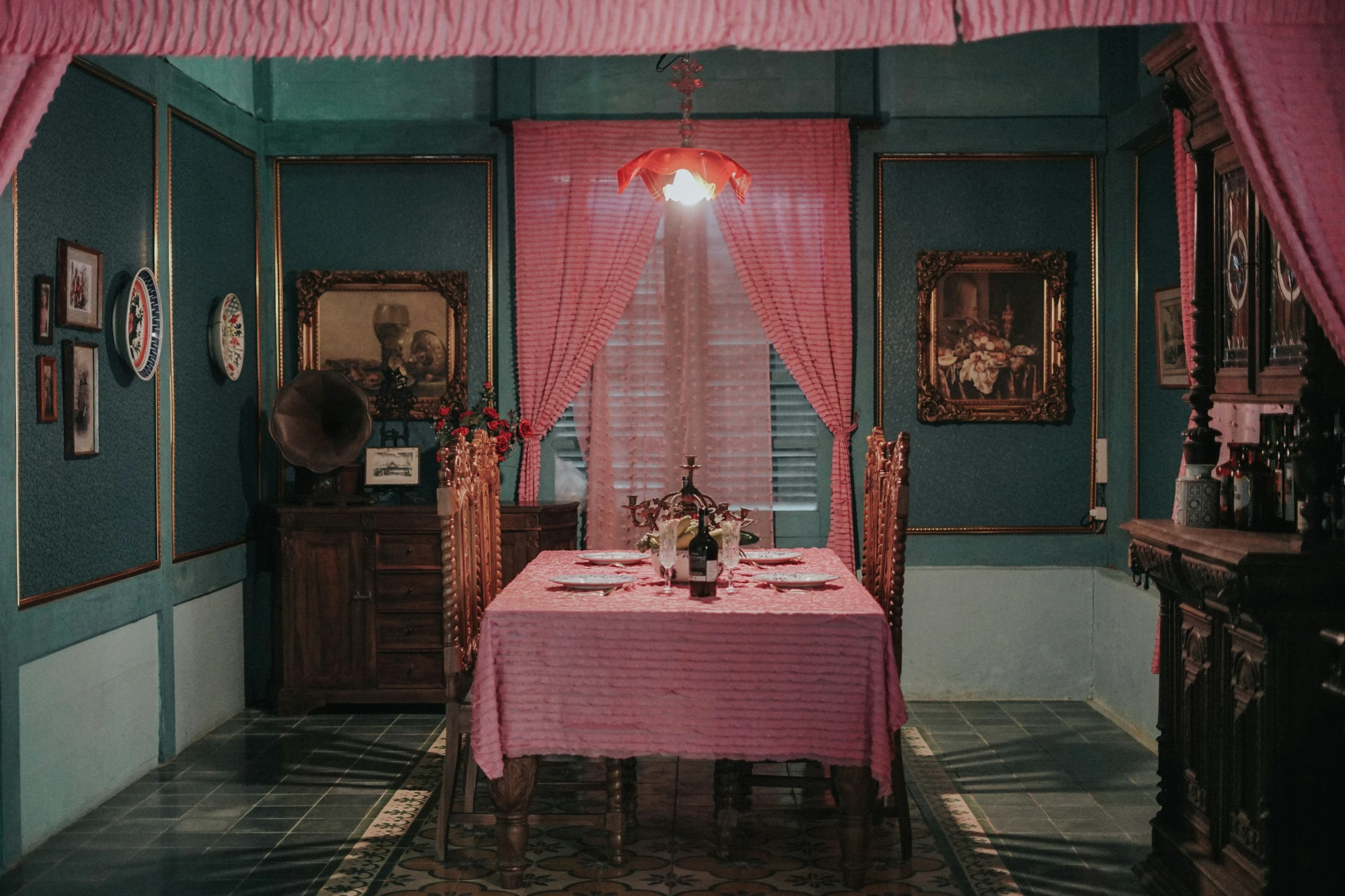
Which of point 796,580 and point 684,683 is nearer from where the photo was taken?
point 684,683

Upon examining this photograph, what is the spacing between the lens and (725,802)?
3893mm

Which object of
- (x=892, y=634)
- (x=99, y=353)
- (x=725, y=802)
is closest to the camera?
(x=725, y=802)

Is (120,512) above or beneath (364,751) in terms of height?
above

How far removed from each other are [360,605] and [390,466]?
29.3 inches

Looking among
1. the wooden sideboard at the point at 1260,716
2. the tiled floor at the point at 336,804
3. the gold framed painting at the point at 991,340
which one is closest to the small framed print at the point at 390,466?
the tiled floor at the point at 336,804

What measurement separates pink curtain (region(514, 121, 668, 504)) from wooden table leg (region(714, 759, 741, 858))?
2389 millimetres

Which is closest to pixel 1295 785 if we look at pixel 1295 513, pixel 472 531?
pixel 1295 513

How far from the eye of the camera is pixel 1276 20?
2.28 meters

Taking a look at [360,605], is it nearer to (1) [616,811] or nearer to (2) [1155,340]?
(1) [616,811]

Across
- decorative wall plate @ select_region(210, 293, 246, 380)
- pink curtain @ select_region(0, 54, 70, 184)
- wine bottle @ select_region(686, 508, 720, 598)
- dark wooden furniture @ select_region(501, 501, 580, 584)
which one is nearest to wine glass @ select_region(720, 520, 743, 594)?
wine bottle @ select_region(686, 508, 720, 598)

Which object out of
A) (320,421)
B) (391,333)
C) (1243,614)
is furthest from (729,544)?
(391,333)

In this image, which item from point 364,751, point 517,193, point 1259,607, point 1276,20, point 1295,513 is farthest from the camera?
point 517,193

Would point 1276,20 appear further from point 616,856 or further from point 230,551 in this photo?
point 230,551

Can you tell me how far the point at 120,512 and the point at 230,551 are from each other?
3.57 ft
